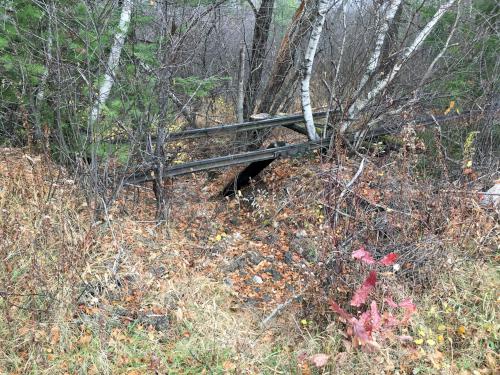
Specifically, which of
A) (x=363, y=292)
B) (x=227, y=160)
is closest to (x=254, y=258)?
(x=227, y=160)

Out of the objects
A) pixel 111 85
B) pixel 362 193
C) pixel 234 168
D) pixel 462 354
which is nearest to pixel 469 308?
pixel 462 354

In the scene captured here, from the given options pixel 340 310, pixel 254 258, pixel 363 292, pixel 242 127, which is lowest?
pixel 254 258

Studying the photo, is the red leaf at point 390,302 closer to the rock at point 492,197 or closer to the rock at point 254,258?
the rock at point 254,258

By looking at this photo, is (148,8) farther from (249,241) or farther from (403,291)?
(403,291)

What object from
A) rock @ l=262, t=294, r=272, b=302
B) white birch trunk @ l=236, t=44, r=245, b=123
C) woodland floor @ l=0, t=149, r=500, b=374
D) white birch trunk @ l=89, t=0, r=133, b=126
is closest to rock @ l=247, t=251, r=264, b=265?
woodland floor @ l=0, t=149, r=500, b=374

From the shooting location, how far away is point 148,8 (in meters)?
6.32

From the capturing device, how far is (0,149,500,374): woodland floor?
3.52 meters

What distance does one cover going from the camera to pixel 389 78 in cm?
625

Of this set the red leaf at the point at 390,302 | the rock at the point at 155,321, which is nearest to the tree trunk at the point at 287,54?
the red leaf at the point at 390,302

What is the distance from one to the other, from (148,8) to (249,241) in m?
3.60

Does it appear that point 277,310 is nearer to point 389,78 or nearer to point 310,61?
point 310,61

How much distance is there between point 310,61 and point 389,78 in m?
1.13

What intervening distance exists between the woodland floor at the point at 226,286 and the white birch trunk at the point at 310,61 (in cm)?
152

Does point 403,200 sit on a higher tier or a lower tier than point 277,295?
higher
